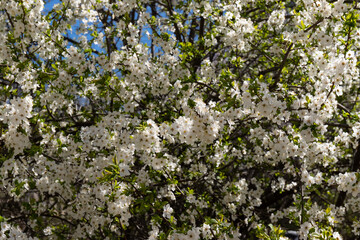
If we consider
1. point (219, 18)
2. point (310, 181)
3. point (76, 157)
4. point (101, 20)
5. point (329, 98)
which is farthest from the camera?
point (101, 20)

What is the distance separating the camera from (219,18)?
573cm

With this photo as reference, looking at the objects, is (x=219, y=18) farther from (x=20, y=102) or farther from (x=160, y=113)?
(x=20, y=102)

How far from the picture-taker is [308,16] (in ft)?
13.9

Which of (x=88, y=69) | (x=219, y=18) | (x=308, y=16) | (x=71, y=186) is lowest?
(x=71, y=186)

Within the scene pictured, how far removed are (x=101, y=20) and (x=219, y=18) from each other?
2.14 metres

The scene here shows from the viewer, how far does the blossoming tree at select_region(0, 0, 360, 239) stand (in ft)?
13.4

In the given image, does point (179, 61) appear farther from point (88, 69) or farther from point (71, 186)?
point (71, 186)

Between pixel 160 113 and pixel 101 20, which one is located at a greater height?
pixel 101 20

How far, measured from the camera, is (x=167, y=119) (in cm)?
546

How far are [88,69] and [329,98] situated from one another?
317cm

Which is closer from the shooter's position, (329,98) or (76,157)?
(329,98)

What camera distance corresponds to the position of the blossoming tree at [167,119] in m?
4.09

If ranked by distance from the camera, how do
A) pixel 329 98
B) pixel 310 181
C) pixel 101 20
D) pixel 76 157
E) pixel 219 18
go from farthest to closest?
1. pixel 101 20
2. pixel 219 18
3. pixel 76 157
4. pixel 310 181
5. pixel 329 98

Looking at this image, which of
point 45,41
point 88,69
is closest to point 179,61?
point 88,69
